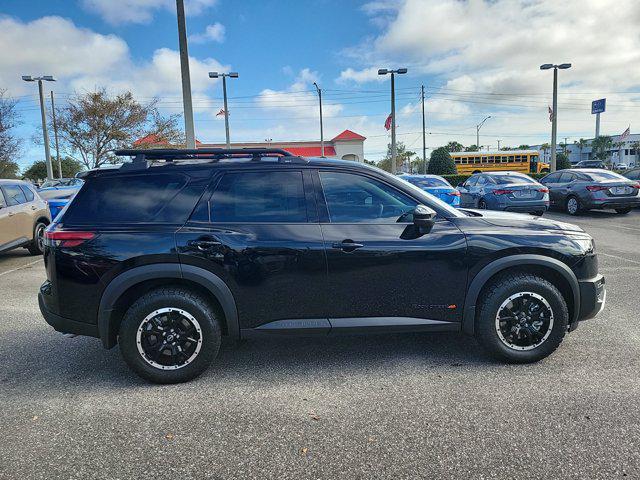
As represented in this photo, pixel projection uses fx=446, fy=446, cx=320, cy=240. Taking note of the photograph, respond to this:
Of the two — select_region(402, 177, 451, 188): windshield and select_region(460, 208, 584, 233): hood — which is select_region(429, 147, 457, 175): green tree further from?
select_region(460, 208, 584, 233): hood

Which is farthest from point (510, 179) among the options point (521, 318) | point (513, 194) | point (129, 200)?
point (129, 200)

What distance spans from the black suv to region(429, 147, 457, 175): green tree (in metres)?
38.2

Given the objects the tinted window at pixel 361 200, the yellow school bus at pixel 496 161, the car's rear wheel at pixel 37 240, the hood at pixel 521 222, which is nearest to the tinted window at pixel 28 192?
the car's rear wheel at pixel 37 240

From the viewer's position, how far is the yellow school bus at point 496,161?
140 feet

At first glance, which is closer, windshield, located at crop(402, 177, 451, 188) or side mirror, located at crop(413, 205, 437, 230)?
side mirror, located at crop(413, 205, 437, 230)

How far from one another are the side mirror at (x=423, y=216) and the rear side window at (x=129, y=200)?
175 cm

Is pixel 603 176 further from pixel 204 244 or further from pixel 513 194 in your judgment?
pixel 204 244

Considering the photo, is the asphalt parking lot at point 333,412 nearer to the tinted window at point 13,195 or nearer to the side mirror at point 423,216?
the side mirror at point 423,216

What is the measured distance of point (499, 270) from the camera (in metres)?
3.58

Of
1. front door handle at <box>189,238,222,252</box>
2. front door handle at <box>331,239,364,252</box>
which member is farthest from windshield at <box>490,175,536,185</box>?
front door handle at <box>189,238,222,252</box>

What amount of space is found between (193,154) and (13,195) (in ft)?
24.0

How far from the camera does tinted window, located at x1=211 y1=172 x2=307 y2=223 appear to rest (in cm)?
353

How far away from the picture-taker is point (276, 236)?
344 cm

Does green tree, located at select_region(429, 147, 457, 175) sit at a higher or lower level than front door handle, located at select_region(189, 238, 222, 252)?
higher
